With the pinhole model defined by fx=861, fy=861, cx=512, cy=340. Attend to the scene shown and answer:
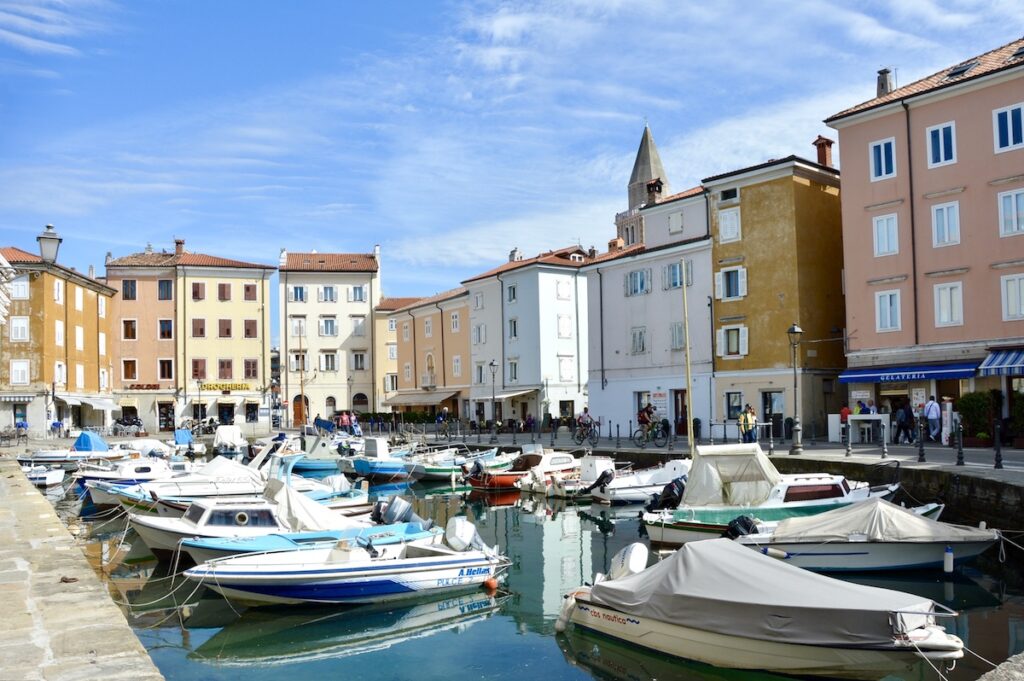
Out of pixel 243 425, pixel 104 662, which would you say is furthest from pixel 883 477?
pixel 243 425

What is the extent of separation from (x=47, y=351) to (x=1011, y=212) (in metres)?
58.8

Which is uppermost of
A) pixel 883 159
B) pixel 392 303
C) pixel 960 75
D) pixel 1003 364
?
pixel 960 75

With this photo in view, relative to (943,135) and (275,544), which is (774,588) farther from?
(943,135)

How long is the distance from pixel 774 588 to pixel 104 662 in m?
8.40

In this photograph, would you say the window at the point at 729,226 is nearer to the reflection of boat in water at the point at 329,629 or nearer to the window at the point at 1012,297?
the window at the point at 1012,297

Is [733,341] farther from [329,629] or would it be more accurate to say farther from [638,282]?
[329,629]

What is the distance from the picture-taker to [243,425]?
7512 centimetres

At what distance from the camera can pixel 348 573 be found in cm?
1641

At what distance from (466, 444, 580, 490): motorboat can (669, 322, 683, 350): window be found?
12619 millimetres

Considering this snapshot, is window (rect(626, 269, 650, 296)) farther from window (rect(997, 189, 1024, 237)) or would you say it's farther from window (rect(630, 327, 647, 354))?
window (rect(997, 189, 1024, 237))

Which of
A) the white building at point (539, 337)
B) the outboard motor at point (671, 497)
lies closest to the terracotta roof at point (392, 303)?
the white building at point (539, 337)

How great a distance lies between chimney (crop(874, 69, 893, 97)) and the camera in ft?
147

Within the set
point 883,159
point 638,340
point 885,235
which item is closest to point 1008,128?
point 883,159

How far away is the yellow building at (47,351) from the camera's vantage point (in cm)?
5906
